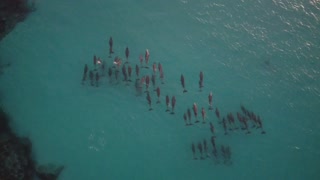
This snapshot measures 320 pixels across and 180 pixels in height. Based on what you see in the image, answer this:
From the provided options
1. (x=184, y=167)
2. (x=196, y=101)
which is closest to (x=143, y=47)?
(x=196, y=101)

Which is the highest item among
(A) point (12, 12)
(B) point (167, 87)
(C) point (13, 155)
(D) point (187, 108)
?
(A) point (12, 12)

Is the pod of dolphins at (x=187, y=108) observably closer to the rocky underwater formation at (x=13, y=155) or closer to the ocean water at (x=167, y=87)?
the ocean water at (x=167, y=87)

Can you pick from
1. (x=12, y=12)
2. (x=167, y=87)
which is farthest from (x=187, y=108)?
(x=12, y=12)

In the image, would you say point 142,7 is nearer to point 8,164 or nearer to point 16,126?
point 16,126

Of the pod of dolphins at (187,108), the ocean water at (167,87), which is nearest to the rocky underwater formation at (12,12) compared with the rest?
the ocean water at (167,87)

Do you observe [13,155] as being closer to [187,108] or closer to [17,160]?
[17,160]
